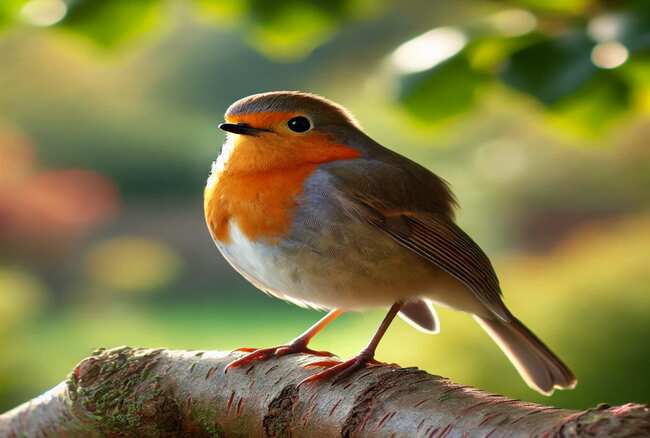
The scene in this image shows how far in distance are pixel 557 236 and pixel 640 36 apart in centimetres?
527

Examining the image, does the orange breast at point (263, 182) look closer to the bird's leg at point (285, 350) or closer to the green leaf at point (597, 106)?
the bird's leg at point (285, 350)

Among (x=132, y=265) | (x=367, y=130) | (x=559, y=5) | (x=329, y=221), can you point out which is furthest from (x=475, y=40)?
(x=132, y=265)

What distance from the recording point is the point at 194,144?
28.7ft

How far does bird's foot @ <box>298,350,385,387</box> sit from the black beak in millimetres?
451

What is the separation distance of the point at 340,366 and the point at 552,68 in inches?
33.9

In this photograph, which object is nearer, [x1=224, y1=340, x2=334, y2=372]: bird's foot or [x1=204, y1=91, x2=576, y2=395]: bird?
[x1=224, y1=340, x2=334, y2=372]: bird's foot

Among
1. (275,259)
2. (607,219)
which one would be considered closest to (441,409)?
(275,259)

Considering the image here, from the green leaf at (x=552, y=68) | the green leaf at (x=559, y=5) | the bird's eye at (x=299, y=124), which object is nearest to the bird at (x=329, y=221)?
the bird's eye at (x=299, y=124)

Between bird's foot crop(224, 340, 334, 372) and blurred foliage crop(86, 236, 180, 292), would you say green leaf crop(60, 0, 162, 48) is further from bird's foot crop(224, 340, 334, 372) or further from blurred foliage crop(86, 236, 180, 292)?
blurred foliage crop(86, 236, 180, 292)

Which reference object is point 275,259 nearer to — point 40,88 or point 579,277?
point 579,277

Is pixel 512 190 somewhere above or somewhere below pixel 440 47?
above

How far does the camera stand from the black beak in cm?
175

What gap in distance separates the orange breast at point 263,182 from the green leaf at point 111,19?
1.88ft

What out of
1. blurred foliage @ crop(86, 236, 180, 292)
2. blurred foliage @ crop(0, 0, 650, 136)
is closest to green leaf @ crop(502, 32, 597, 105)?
blurred foliage @ crop(0, 0, 650, 136)
